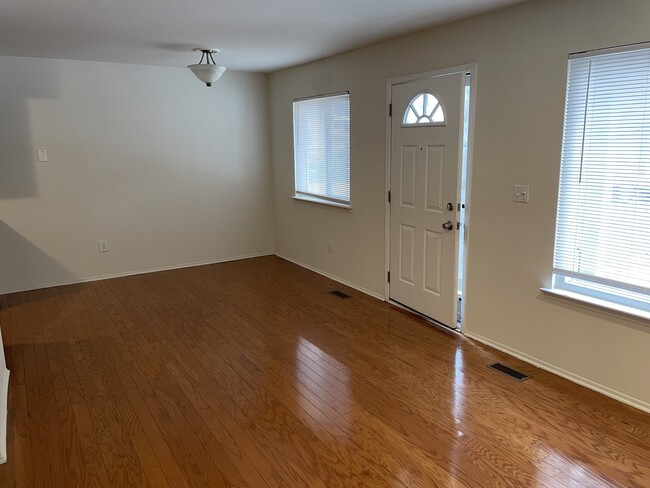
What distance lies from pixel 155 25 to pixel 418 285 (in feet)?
9.22

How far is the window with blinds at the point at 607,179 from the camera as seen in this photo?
8.11ft

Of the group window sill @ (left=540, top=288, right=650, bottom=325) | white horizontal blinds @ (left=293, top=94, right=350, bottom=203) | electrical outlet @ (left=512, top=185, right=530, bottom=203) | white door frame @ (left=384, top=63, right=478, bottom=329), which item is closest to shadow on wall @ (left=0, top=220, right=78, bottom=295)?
white horizontal blinds @ (left=293, top=94, right=350, bottom=203)

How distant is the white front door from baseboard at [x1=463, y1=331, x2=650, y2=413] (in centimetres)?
37

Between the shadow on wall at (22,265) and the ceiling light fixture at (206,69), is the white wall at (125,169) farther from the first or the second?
the ceiling light fixture at (206,69)

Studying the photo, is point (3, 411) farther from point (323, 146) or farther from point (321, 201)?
point (323, 146)

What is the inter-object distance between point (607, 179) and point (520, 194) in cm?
54

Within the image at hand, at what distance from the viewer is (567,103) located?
2.76 m

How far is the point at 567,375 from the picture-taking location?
296 centimetres

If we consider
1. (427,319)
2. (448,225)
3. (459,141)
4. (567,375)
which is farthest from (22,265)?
(567,375)

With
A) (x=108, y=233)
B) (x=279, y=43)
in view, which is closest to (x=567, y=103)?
(x=279, y=43)

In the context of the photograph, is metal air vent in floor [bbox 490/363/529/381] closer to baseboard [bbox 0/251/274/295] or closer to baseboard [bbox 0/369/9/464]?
baseboard [bbox 0/369/9/464]

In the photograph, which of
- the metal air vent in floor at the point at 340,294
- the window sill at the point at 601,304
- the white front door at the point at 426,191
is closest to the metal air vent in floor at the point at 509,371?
the window sill at the point at 601,304

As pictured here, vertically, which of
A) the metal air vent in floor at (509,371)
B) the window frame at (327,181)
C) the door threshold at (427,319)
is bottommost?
the metal air vent in floor at (509,371)

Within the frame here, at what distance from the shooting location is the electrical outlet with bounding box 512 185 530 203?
305cm
